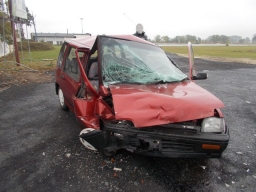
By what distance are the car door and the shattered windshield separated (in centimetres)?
63

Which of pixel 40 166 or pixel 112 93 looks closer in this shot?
pixel 112 93

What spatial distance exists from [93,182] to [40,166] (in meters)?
0.83

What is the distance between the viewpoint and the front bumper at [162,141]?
2.20 meters

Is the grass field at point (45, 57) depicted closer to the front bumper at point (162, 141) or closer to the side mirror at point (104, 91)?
the side mirror at point (104, 91)

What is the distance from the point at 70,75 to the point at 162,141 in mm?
2285

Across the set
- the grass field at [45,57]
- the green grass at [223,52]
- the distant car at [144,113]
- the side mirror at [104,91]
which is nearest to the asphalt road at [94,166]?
the distant car at [144,113]

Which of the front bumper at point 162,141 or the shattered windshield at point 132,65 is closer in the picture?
the front bumper at point 162,141

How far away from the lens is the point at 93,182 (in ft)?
7.65

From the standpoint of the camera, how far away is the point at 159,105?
2.19 meters

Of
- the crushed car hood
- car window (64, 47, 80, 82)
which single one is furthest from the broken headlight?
car window (64, 47, 80, 82)

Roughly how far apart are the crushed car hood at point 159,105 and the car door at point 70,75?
110cm

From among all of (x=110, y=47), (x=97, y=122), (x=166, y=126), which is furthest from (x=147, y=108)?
(x=110, y=47)

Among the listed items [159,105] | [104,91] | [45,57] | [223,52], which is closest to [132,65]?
[104,91]

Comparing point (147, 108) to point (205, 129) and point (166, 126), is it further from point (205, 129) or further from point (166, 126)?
point (205, 129)
